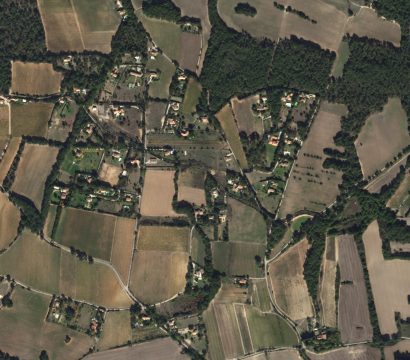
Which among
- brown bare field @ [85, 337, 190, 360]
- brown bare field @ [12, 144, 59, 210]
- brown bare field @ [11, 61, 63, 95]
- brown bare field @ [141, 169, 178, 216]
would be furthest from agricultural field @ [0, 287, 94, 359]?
brown bare field @ [11, 61, 63, 95]

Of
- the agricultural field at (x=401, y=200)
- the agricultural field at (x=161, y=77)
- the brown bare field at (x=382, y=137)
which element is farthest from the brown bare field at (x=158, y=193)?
the agricultural field at (x=401, y=200)

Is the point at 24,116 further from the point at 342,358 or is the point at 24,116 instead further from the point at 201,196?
the point at 342,358

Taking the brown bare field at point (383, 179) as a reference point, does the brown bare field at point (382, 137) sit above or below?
above

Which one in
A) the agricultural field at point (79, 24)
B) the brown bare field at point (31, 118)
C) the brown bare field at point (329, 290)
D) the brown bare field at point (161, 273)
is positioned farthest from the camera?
the agricultural field at point (79, 24)

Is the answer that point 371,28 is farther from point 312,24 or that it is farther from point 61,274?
point 61,274

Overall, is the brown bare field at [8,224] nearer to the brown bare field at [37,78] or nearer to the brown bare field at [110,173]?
the brown bare field at [110,173]

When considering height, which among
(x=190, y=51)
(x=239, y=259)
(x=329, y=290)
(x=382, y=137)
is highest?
(x=190, y=51)

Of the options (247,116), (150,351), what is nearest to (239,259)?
(150,351)
